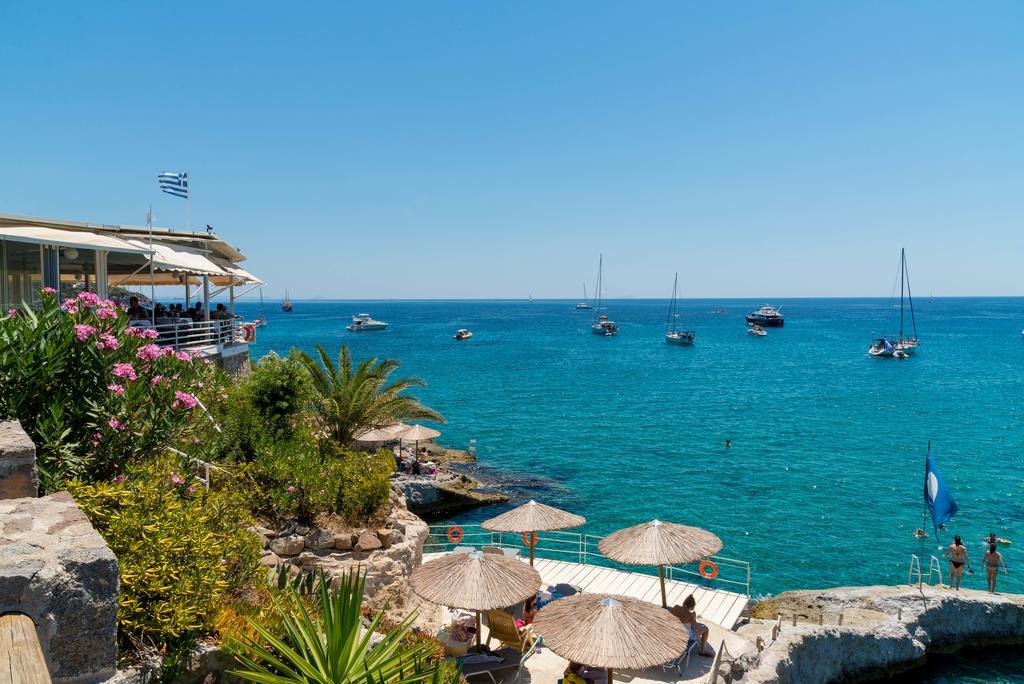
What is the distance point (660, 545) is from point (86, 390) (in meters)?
10.0

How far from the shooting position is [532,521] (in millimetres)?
14219

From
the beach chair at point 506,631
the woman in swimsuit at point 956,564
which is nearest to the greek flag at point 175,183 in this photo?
the beach chair at point 506,631

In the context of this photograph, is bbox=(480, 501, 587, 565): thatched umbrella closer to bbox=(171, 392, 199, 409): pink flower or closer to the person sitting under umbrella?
the person sitting under umbrella

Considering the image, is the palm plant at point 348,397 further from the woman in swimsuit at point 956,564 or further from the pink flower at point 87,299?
the woman in swimsuit at point 956,564

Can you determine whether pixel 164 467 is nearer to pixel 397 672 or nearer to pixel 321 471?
pixel 397 672

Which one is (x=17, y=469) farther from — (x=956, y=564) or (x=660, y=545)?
(x=956, y=564)

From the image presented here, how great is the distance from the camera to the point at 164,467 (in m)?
6.37

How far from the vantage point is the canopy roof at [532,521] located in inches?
555

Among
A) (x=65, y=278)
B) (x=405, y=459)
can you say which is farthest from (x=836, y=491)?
(x=65, y=278)

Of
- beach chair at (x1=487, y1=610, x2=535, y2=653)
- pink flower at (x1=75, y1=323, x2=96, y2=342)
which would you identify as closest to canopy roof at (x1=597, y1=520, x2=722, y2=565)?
beach chair at (x1=487, y1=610, x2=535, y2=653)

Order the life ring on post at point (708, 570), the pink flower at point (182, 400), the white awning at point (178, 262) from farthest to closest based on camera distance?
the white awning at point (178, 262) → the life ring on post at point (708, 570) → the pink flower at point (182, 400)

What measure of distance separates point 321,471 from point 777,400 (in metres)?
44.9

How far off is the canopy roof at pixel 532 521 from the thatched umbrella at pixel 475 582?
120 inches

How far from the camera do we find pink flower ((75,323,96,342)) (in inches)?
258
